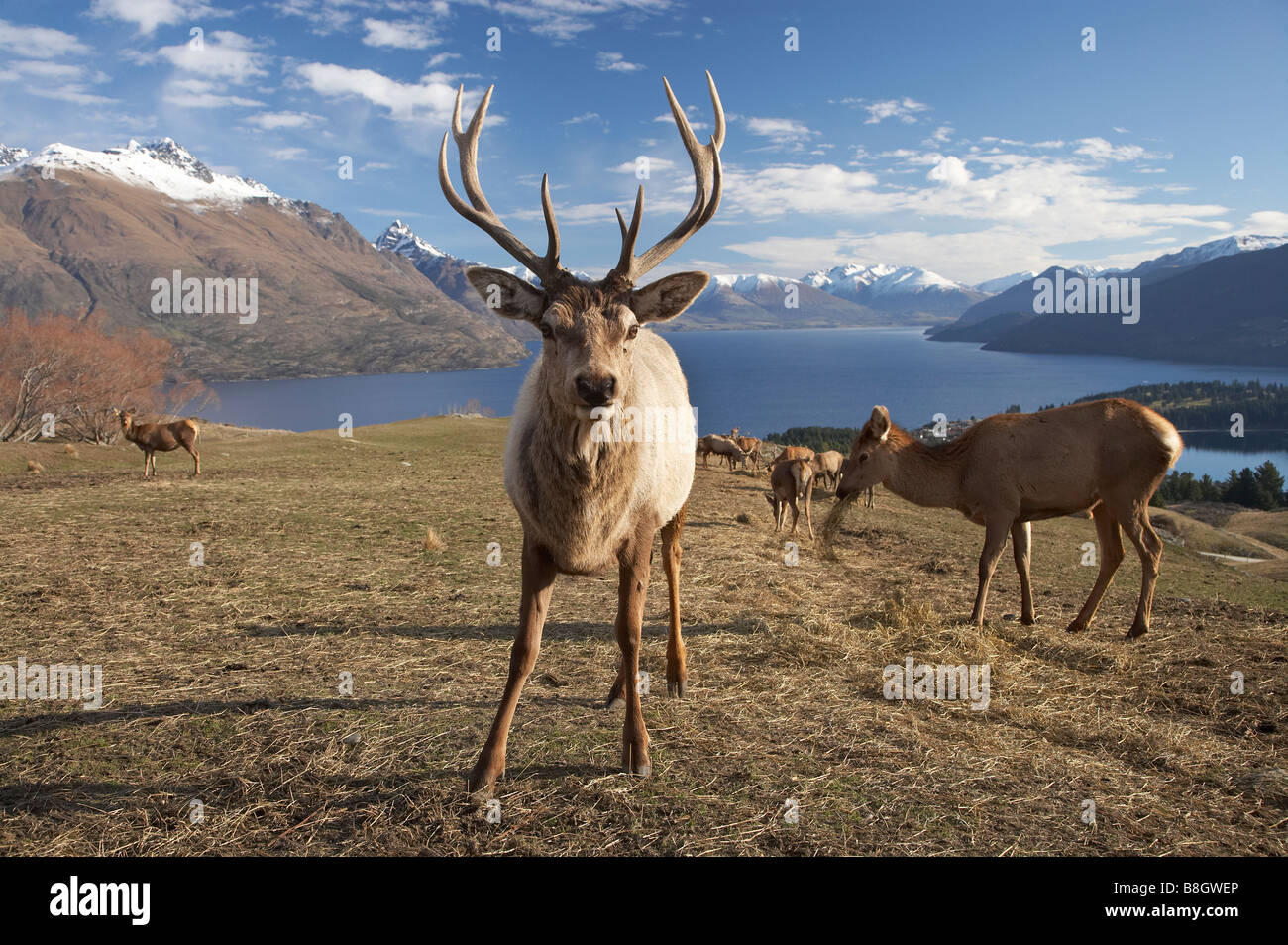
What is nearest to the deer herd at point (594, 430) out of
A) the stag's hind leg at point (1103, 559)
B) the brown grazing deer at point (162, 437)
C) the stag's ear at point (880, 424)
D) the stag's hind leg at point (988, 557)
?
the stag's ear at point (880, 424)

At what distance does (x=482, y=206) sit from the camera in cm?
531

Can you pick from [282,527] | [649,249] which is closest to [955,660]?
[649,249]

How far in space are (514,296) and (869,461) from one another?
6658 mm

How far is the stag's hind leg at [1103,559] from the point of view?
8781mm

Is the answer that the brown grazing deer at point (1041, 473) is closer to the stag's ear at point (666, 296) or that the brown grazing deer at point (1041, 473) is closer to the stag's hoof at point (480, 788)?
the stag's ear at point (666, 296)

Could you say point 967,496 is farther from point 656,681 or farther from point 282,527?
point 282,527

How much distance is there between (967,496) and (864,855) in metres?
6.76

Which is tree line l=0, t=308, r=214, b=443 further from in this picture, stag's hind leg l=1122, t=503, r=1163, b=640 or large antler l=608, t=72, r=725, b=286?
stag's hind leg l=1122, t=503, r=1163, b=640

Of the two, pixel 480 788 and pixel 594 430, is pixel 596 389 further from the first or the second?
pixel 480 788

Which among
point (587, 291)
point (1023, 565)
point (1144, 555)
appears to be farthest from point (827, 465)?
point (587, 291)

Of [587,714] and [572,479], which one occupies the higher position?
[572,479]

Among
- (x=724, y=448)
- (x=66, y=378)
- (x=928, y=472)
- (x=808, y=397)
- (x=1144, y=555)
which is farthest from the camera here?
(x=808, y=397)

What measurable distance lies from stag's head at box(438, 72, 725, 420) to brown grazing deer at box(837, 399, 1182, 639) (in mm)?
5173

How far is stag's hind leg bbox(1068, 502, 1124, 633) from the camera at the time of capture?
8781mm
